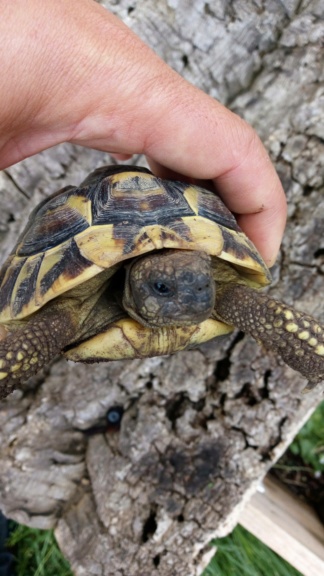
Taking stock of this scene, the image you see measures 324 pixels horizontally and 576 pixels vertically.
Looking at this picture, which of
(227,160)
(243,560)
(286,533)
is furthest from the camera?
(243,560)

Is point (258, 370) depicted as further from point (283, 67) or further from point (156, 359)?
point (283, 67)

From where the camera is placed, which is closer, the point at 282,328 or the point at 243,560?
the point at 282,328

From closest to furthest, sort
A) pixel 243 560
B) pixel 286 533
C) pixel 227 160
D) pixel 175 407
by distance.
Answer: pixel 227 160 < pixel 286 533 < pixel 175 407 < pixel 243 560

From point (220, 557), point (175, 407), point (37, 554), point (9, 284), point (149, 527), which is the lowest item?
point (37, 554)

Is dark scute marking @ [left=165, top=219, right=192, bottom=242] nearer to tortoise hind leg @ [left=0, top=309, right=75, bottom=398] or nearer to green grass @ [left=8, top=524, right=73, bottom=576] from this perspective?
tortoise hind leg @ [left=0, top=309, right=75, bottom=398]

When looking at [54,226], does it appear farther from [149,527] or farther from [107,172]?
[149,527]

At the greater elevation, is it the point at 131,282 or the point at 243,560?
the point at 131,282

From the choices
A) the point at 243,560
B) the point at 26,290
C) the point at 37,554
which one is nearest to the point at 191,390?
the point at 26,290
